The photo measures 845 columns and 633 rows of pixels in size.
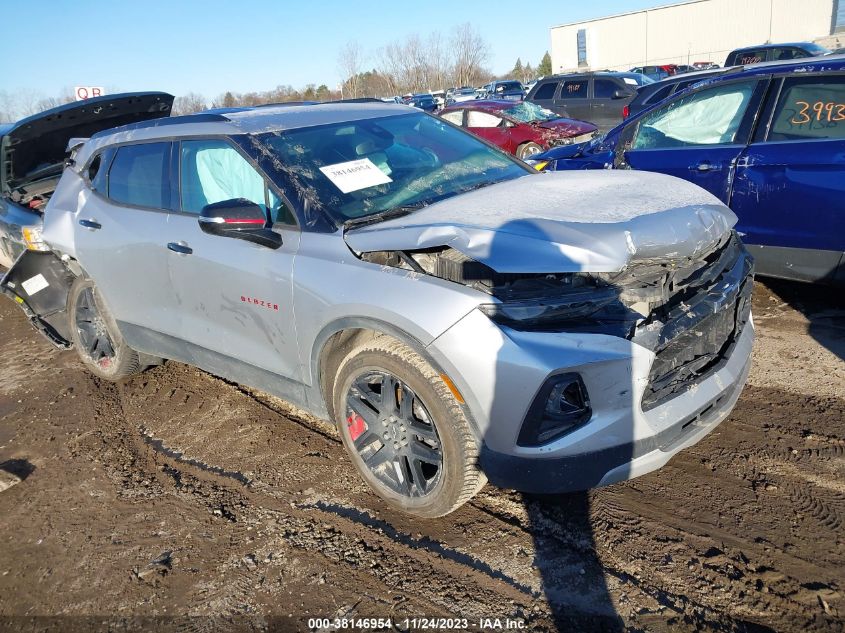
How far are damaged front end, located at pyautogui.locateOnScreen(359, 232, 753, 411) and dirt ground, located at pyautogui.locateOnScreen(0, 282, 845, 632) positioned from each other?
63cm

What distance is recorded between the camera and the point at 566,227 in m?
2.55

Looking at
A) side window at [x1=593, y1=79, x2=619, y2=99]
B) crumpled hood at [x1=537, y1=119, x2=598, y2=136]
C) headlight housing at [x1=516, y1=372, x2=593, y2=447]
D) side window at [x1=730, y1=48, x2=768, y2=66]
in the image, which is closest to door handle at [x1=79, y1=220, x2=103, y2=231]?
headlight housing at [x1=516, y1=372, x2=593, y2=447]

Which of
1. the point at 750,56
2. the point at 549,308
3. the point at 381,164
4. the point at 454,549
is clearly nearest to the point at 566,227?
the point at 549,308

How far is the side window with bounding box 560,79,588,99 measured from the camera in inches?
643

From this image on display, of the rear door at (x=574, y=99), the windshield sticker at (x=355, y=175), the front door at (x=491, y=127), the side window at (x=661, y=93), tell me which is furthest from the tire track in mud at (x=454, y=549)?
the rear door at (x=574, y=99)

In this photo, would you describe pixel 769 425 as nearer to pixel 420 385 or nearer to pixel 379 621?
pixel 420 385

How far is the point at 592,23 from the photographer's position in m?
57.4

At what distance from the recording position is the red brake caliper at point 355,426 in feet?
9.70

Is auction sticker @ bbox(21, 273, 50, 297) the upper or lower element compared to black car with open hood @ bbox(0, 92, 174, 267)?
lower

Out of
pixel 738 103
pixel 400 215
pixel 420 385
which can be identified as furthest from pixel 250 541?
pixel 738 103

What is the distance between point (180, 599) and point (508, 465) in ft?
4.80

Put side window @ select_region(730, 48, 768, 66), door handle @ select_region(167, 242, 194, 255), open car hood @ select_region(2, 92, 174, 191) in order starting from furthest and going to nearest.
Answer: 1. side window @ select_region(730, 48, 768, 66)
2. open car hood @ select_region(2, 92, 174, 191)
3. door handle @ select_region(167, 242, 194, 255)

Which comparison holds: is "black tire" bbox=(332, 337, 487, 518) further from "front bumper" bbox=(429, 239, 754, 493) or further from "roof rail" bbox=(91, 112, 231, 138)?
"roof rail" bbox=(91, 112, 231, 138)

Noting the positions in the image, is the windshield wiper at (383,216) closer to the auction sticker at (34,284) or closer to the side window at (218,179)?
the side window at (218,179)
